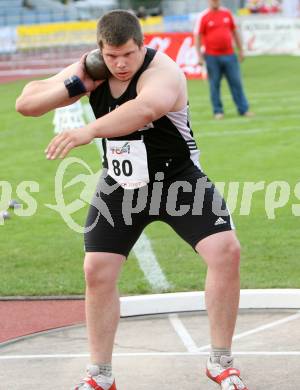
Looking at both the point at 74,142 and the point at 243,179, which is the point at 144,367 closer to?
the point at 74,142

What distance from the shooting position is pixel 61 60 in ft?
113

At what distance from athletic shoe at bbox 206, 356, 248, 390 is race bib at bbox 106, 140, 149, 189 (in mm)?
1094

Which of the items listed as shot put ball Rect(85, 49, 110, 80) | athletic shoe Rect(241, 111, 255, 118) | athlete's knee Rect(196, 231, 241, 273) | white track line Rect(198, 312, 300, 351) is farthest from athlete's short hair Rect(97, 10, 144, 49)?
athletic shoe Rect(241, 111, 255, 118)

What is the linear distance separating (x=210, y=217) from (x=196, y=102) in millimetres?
14743

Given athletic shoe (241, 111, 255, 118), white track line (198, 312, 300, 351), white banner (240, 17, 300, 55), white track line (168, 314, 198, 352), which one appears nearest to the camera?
white track line (168, 314, 198, 352)

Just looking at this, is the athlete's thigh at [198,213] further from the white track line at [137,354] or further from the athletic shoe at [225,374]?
the white track line at [137,354]

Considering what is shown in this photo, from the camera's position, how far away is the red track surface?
709 centimetres

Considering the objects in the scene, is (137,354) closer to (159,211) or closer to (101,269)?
(101,269)

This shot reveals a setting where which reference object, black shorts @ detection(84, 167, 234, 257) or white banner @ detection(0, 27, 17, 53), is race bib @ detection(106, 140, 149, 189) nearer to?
black shorts @ detection(84, 167, 234, 257)

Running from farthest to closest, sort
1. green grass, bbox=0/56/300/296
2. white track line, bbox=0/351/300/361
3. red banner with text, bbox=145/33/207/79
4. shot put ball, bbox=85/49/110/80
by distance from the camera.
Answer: red banner with text, bbox=145/33/207/79 < green grass, bbox=0/56/300/296 < white track line, bbox=0/351/300/361 < shot put ball, bbox=85/49/110/80

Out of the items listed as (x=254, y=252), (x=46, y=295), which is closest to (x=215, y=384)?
(x=46, y=295)

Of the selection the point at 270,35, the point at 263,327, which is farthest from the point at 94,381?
the point at 270,35

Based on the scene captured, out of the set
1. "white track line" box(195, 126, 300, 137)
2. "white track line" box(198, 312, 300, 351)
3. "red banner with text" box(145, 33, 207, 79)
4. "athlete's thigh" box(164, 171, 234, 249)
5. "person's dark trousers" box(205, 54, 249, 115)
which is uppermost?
"athlete's thigh" box(164, 171, 234, 249)

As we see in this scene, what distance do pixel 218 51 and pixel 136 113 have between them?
12347 millimetres
